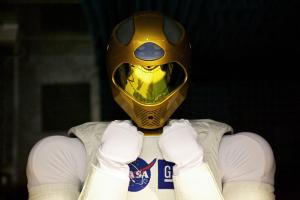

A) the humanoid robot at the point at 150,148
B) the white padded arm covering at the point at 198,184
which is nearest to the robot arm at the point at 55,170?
the humanoid robot at the point at 150,148

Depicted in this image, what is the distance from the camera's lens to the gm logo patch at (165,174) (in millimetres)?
1482

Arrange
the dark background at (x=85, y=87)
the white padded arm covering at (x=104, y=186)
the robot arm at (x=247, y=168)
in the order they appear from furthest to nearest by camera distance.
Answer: the dark background at (x=85, y=87), the robot arm at (x=247, y=168), the white padded arm covering at (x=104, y=186)

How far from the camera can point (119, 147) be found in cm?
140

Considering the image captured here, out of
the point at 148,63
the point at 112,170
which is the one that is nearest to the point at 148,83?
the point at 148,63

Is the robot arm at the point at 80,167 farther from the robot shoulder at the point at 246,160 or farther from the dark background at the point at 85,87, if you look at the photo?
the dark background at the point at 85,87

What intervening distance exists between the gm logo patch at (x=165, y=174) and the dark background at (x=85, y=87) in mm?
690

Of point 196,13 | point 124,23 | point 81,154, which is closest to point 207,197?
point 81,154

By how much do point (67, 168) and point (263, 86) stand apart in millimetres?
1163

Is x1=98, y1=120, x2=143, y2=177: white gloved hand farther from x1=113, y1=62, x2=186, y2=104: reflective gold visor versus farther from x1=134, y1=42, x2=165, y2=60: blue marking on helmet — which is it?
x1=134, y1=42, x2=165, y2=60: blue marking on helmet

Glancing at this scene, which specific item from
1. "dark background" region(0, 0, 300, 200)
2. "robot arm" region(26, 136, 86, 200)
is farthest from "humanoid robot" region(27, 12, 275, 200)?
"dark background" region(0, 0, 300, 200)

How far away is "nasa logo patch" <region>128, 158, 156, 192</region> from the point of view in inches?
57.5

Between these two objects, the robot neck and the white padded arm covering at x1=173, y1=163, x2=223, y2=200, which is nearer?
the white padded arm covering at x1=173, y1=163, x2=223, y2=200

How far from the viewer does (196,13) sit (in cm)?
196

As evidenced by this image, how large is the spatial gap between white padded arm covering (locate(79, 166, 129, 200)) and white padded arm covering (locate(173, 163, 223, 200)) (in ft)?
0.54
